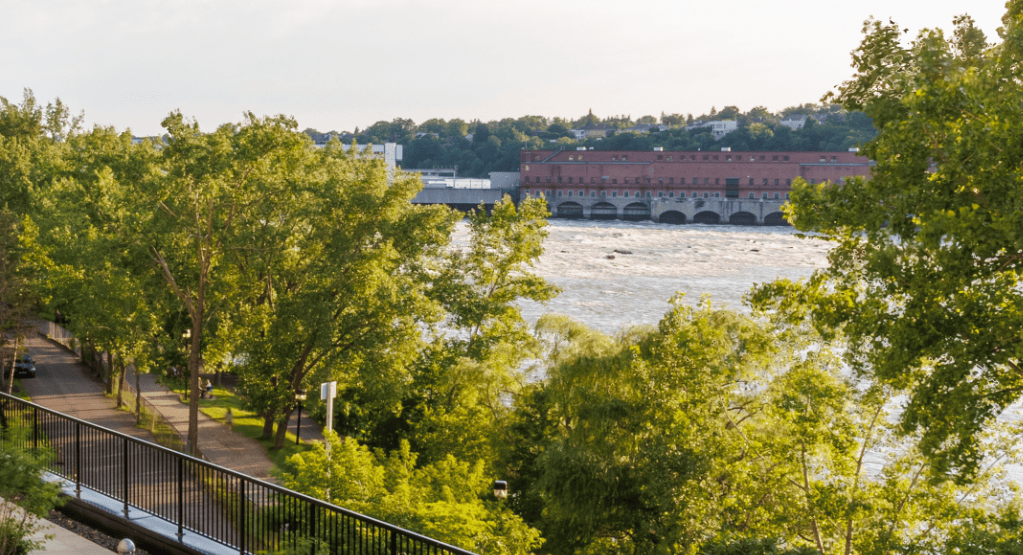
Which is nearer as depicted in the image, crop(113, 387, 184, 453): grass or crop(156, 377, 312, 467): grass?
crop(113, 387, 184, 453): grass

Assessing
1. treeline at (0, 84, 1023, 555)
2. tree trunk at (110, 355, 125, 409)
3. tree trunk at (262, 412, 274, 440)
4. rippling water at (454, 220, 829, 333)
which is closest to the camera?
treeline at (0, 84, 1023, 555)

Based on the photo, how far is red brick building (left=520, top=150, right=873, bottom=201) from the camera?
151 meters

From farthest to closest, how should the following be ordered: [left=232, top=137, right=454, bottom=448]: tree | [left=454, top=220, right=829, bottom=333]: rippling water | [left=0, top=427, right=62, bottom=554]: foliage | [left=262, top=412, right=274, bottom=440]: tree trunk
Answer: [left=454, top=220, right=829, bottom=333]: rippling water → [left=262, top=412, right=274, bottom=440]: tree trunk → [left=232, top=137, right=454, bottom=448]: tree → [left=0, top=427, right=62, bottom=554]: foliage

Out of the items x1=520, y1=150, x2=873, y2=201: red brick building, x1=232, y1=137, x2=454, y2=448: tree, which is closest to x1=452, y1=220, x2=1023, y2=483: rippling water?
x1=520, y1=150, x2=873, y2=201: red brick building

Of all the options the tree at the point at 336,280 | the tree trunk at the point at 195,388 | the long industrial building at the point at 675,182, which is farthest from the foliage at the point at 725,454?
the long industrial building at the point at 675,182

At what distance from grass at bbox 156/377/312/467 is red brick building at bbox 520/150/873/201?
396 ft

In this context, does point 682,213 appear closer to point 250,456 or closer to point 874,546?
point 250,456

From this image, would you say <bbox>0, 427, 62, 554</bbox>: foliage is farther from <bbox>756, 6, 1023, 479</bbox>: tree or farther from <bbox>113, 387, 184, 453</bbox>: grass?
<bbox>113, 387, 184, 453</bbox>: grass

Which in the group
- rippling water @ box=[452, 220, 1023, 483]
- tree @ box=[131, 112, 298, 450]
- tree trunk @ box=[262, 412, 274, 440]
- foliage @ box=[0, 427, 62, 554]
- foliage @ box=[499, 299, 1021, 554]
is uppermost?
tree @ box=[131, 112, 298, 450]

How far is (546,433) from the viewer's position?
2252 cm

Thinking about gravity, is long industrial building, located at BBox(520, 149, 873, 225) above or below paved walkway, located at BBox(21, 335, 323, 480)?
above

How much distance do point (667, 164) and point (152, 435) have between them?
137 metres

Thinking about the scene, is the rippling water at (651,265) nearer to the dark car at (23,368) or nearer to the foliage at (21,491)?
the dark car at (23,368)

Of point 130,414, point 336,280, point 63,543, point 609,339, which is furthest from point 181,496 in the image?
point 130,414
